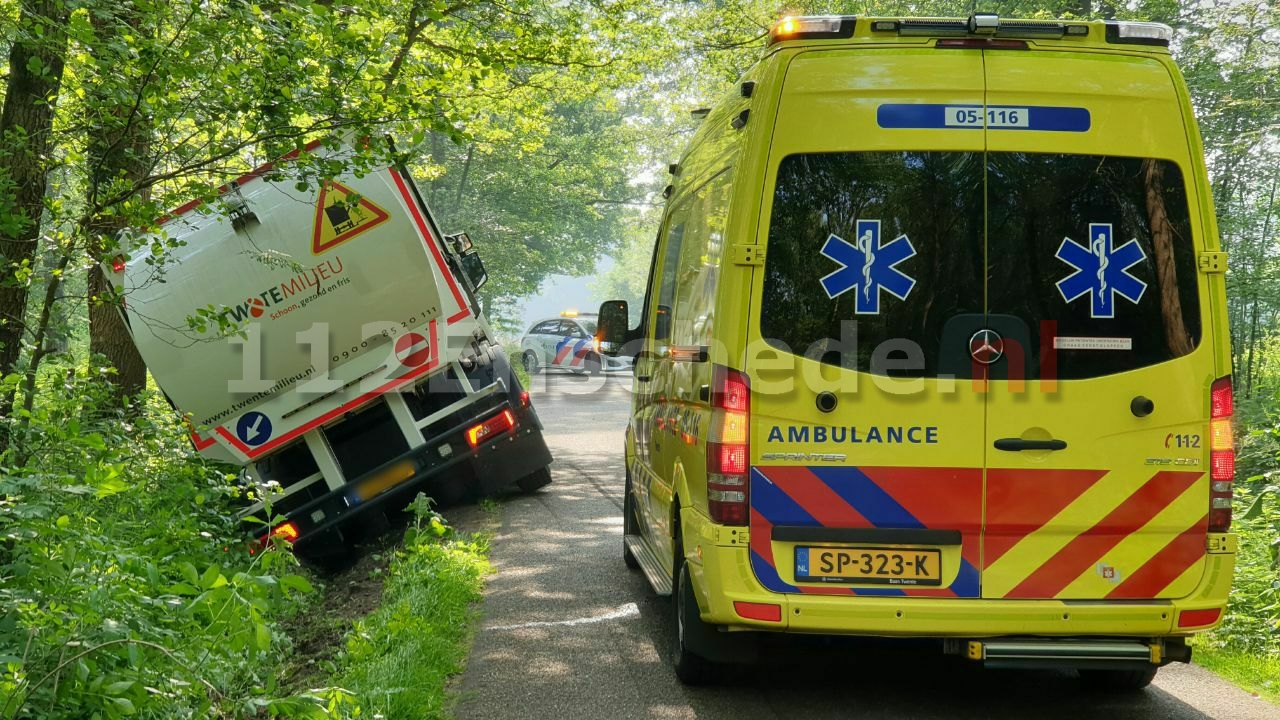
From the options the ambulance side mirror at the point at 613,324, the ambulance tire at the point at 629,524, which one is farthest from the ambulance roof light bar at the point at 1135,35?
the ambulance tire at the point at 629,524

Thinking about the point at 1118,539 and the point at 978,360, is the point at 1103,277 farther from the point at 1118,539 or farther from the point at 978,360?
the point at 1118,539

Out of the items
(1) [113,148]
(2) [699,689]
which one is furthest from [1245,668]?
(1) [113,148]

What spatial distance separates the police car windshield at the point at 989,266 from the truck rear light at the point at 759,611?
100 cm

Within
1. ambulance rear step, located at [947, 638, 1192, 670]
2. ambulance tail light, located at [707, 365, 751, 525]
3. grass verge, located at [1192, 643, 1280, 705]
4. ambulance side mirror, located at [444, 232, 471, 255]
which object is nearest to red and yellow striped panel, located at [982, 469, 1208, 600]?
ambulance rear step, located at [947, 638, 1192, 670]

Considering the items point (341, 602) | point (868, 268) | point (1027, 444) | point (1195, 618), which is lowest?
point (341, 602)

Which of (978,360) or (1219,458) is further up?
(978,360)

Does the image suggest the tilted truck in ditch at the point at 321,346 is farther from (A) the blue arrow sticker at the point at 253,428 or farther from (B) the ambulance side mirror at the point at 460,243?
(B) the ambulance side mirror at the point at 460,243

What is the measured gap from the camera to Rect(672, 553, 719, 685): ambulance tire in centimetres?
525

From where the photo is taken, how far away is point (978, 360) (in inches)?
185

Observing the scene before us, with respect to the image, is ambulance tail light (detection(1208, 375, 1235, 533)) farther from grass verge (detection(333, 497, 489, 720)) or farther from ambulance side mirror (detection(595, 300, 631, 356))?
ambulance side mirror (detection(595, 300, 631, 356))

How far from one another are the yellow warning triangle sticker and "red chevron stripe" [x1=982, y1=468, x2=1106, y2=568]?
6.14 m

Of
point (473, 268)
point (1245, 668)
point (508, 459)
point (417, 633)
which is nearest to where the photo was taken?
point (1245, 668)

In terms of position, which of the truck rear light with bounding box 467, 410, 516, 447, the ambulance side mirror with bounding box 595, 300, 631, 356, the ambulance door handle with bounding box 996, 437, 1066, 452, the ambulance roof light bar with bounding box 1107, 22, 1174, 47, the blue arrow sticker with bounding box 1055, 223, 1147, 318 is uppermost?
the ambulance roof light bar with bounding box 1107, 22, 1174, 47

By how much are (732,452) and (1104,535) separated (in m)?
1.49
